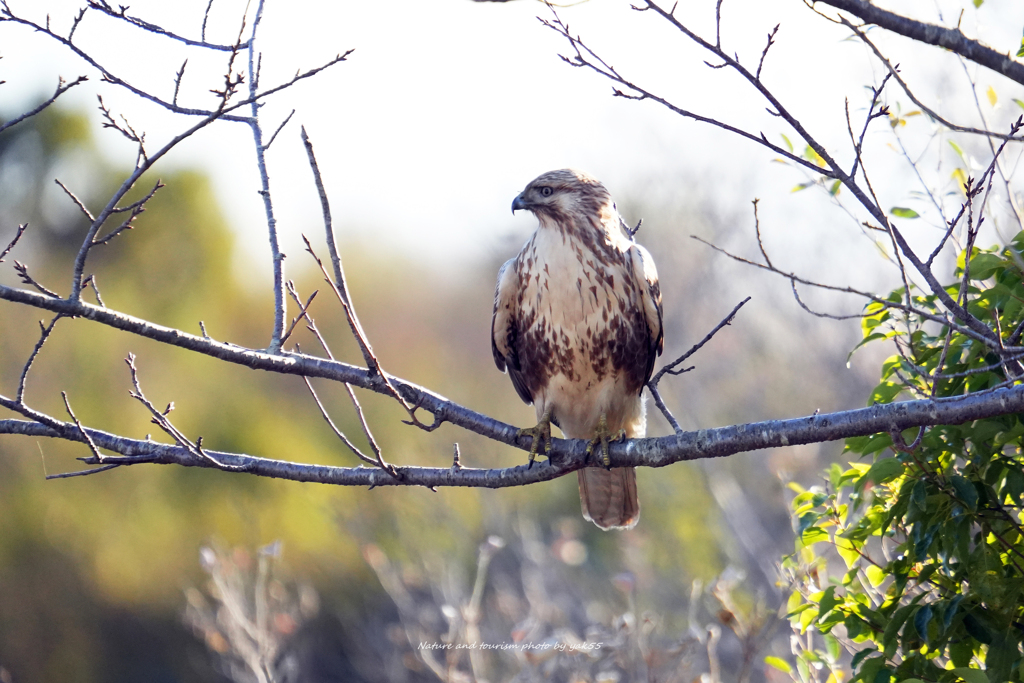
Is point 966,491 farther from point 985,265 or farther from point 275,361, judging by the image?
point 275,361

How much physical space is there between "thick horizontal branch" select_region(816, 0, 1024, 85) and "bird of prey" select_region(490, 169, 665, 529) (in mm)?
1781

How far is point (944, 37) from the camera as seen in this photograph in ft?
5.92

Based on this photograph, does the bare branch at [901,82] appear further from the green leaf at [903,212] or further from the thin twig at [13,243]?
the thin twig at [13,243]

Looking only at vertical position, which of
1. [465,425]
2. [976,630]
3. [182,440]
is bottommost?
[976,630]

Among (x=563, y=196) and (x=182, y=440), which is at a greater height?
(x=563, y=196)

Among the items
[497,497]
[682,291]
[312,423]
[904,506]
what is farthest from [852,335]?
[904,506]

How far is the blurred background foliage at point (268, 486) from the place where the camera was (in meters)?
10.8

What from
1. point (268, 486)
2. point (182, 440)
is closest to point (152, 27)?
point (182, 440)

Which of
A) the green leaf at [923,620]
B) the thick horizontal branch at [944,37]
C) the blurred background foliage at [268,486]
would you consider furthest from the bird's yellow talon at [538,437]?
the blurred background foliage at [268,486]

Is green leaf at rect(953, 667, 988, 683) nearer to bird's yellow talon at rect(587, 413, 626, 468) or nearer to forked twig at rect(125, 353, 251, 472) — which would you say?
bird's yellow talon at rect(587, 413, 626, 468)

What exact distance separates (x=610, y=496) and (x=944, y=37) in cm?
245

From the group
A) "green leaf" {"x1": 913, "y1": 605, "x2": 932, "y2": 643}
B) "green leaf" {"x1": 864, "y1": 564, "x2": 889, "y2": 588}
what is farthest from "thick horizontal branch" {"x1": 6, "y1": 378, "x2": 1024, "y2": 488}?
"green leaf" {"x1": 864, "y1": 564, "x2": 889, "y2": 588}

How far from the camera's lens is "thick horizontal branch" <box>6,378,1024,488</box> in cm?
203

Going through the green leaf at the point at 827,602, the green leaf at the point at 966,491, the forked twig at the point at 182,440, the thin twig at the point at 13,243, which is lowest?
the green leaf at the point at 827,602
